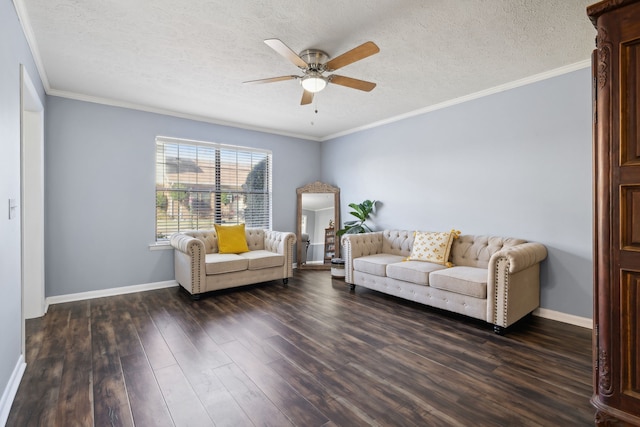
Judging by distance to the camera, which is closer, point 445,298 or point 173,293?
point 445,298

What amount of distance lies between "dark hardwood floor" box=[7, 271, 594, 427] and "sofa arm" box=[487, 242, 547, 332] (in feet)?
0.60

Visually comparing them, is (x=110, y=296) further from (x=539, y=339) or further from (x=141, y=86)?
(x=539, y=339)

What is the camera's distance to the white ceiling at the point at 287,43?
223 centimetres

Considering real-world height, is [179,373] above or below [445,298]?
below

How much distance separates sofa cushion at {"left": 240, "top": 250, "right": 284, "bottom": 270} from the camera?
4.46 meters

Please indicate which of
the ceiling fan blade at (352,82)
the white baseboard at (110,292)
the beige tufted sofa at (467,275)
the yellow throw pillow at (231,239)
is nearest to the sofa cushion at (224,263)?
the yellow throw pillow at (231,239)

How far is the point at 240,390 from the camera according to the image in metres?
2.05

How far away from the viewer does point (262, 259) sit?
454 centimetres

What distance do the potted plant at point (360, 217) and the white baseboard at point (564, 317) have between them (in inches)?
104

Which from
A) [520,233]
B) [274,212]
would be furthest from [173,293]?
[520,233]

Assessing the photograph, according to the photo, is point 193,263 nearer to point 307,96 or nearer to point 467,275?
point 307,96

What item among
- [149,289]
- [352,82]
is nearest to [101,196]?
[149,289]

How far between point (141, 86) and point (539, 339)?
4.97m

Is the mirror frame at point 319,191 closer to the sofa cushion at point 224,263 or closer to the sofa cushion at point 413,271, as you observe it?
the sofa cushion at point 224,263
